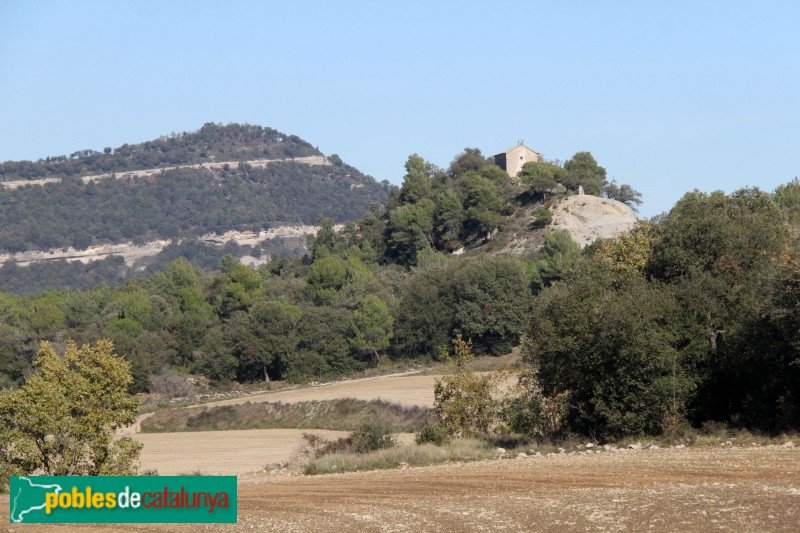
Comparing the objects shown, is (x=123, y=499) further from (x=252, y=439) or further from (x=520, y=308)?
(x=520, y=308)

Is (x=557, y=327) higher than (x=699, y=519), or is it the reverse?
(x=557, y=327)

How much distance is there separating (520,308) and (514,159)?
177ft

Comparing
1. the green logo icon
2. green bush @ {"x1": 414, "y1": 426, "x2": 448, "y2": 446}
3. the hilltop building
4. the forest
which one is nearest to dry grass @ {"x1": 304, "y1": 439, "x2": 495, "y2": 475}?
green bush @ {"x1": 414, "y1": 426, "x2": 448, "y2": 446}

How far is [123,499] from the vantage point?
1566 cm

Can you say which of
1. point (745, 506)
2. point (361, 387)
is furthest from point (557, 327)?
point (361, 387)

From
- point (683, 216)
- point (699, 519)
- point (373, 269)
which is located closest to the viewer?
point (699, 519)

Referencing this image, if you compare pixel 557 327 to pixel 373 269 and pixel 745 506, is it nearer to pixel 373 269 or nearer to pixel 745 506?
pixel 745 506

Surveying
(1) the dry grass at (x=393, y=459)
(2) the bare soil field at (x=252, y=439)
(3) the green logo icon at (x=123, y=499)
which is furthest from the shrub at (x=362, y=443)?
(3) the green logo icon at (x=123, y=499)

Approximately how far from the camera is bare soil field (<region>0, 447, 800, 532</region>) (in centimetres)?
1509

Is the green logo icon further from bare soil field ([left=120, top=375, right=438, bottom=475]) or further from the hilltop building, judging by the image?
the hilltop building

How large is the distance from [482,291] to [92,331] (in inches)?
1305

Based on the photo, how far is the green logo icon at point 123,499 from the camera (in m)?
15.6

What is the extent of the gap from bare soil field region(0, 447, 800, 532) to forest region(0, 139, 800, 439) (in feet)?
17.3

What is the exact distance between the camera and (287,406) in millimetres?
60844
